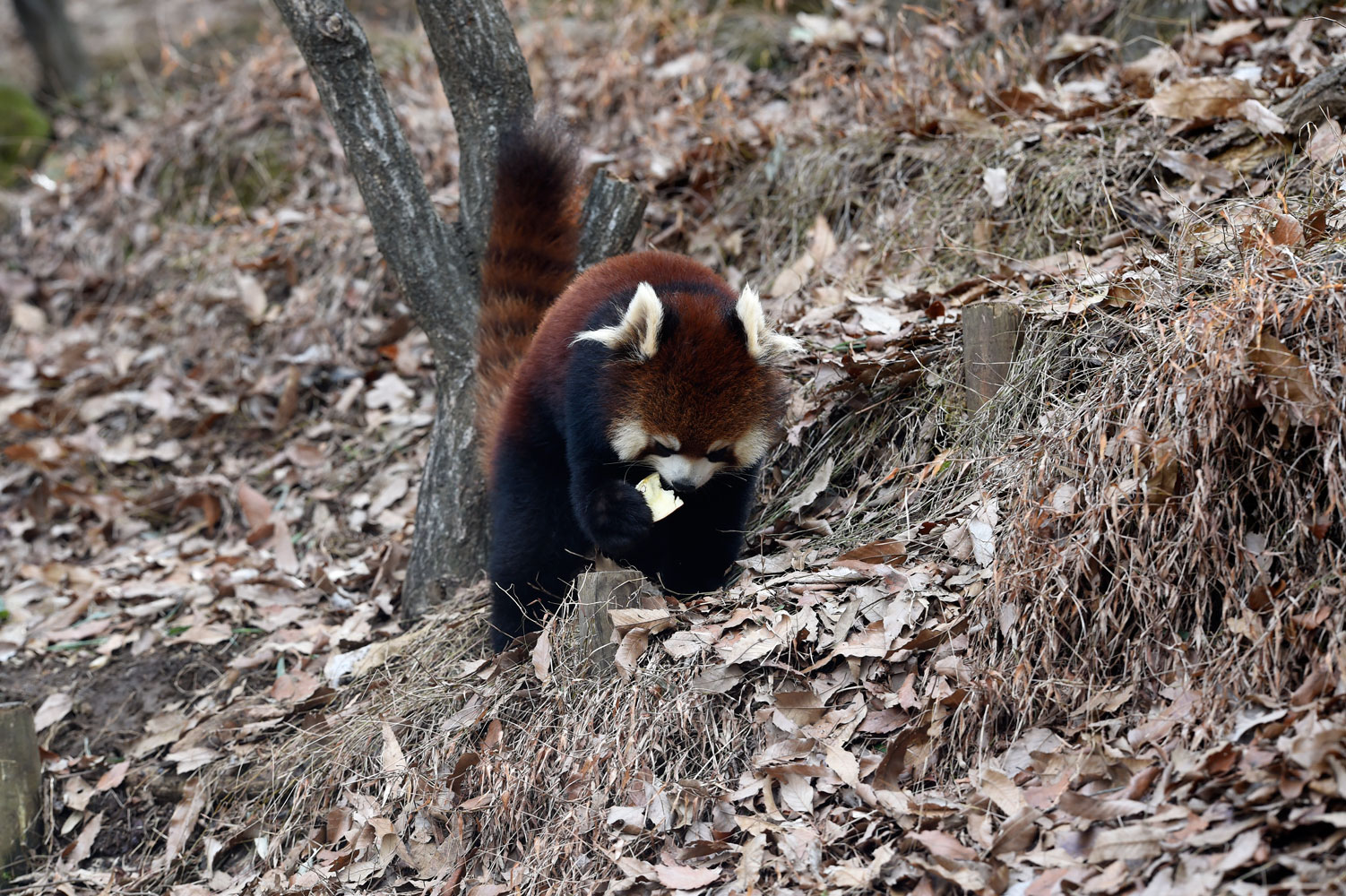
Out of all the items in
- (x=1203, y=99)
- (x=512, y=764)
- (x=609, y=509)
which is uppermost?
(x=1203, y=99)

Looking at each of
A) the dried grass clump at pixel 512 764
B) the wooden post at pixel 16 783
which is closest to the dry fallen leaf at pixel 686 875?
the dried grass clump at pixel 512 764

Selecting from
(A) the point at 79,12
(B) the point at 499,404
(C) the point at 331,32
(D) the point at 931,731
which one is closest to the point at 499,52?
(C) the point at 331,32

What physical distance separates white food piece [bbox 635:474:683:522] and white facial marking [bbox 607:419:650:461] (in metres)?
0.21

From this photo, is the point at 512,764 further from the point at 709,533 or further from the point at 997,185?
the point at 997,185

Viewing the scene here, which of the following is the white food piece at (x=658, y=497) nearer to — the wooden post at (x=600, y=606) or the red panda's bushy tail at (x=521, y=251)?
the wooden post at (x=600, y=606)

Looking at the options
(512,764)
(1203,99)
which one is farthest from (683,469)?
(1203,99)

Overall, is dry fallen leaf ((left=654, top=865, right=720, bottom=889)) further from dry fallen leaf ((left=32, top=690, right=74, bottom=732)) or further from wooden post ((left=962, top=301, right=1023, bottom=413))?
dry fallen leaf ((left=32, top=690, right=74, bottom=732))

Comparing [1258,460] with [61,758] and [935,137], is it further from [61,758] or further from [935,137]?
[61,758]

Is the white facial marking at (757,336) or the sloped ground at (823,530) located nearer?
the sloped ground at (823,530)

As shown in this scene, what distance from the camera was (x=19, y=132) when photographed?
1125 cm

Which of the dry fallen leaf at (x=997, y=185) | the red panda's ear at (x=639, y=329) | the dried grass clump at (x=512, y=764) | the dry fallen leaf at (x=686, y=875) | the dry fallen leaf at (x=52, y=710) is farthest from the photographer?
the dry fallen leaf at (x=997, y=185)

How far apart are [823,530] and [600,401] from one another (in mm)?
1233

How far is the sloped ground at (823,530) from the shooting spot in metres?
3.28

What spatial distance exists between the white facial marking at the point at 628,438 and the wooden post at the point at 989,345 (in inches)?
56.5
